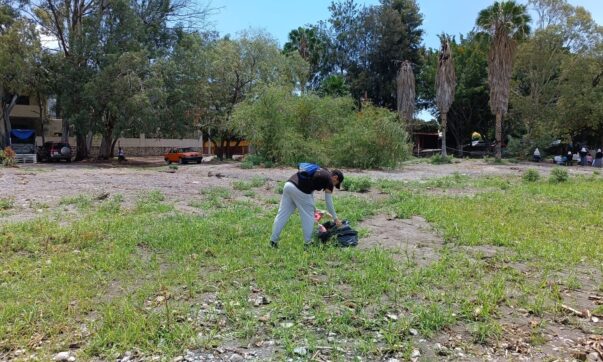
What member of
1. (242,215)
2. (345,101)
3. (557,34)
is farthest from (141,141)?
(242,215)

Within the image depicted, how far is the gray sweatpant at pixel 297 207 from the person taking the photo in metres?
6.39

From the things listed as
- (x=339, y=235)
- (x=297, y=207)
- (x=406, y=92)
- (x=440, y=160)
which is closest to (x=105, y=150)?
(x=406, y=92)

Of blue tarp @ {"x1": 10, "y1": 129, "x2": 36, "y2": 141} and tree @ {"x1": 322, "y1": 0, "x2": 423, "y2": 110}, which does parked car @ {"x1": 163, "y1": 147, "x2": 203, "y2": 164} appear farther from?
tree @ {"x1": 322, "y1": 0, "x2": 423, "y2": 110}

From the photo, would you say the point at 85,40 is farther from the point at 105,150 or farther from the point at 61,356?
the point at 61,356

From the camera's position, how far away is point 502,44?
1261 inches

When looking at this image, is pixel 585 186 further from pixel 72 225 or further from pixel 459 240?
pixel 72 225

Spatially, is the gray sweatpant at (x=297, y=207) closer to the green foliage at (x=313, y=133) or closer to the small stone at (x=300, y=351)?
the small stone at (x=300, y=351)

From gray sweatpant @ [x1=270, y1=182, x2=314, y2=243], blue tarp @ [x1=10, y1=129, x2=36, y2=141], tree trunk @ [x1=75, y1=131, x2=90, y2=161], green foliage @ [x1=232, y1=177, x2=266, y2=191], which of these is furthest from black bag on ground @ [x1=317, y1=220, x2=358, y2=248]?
blue tarp @ [x1=10, y1=129, x2=36, y2=141]

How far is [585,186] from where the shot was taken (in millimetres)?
15016

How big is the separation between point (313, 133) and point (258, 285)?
20.0 meters

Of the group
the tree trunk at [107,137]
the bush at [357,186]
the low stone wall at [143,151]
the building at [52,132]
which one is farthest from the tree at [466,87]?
the bush at [357,186]

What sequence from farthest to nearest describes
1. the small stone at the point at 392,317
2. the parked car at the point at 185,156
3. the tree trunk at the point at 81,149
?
the tree trunk at the point at 81,149 → the parked car at the point at 185,156 → the small stone at the point at 392,317

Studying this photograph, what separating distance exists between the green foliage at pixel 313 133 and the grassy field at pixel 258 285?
14322 mm

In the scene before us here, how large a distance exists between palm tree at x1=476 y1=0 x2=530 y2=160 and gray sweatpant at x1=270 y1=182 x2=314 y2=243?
93.3ft
